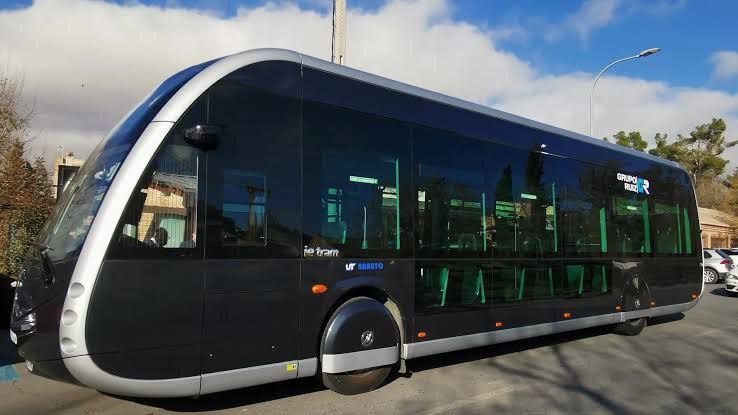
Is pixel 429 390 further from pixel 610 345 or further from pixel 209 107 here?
pixel 610 345

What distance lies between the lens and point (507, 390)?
6.51 m

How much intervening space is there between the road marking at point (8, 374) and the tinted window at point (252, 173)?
370 cm

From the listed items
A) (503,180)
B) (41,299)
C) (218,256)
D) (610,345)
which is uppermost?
(503,180)

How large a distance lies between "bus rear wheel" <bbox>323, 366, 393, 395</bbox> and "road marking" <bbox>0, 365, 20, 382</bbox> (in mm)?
3822

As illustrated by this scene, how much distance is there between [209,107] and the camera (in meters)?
5.02

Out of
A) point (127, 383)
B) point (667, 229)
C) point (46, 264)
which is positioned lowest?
point (127, 383)

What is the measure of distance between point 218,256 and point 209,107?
4.35ft

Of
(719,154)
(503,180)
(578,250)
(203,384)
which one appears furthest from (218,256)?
(719,154)

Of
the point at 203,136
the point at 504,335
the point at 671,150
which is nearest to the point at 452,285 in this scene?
the point at 504,335

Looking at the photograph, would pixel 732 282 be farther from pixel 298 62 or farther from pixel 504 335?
pixel 298 62

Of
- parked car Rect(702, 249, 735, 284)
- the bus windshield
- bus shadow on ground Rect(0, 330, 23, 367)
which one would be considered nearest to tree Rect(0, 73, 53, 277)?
bus shadow on ground Rect(0, 330, 23, 367)

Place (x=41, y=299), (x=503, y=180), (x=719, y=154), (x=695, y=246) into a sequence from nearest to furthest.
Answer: (x=41, y=299), (x=503, y=180), (x=695, y=246), (x=719, y=154)

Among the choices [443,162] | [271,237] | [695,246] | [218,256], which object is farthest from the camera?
[695,246]

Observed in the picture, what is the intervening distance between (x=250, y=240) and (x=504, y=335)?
404cm
